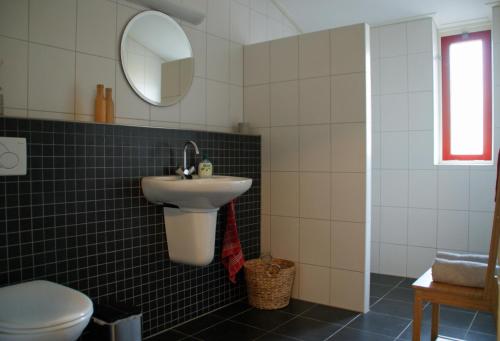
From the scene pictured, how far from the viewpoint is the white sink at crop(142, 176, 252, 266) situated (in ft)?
7.01

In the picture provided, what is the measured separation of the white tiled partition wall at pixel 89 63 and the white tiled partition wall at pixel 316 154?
30 cm

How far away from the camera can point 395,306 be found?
2.94 meters

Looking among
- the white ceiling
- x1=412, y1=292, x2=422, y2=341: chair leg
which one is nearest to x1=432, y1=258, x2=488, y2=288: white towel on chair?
x1=412, y1=292, x2=422, y2=341: chair leg

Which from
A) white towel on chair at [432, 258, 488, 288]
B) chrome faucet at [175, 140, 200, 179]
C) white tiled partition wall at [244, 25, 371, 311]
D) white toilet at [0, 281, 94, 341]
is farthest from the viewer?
white tiled partition wall at [244, 25, 371, 311]

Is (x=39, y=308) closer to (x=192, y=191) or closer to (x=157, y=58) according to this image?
(x=192, y=191)

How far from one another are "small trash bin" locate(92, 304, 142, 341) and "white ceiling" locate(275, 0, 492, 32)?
2.74 metres

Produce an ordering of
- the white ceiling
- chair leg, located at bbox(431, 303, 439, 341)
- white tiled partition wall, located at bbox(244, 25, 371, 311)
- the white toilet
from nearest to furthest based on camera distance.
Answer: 1. the white toilet
2. chair leg, located at bbox(431, 303, 439, 341)
3. white tiled partition wall, located at bbox(244, 25, 371, 311)
4. the white ceiling

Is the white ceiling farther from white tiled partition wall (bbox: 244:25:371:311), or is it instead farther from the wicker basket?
the wicker basket

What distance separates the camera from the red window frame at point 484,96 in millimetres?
3504

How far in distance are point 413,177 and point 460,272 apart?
1721 millimetres

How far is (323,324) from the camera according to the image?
2.61 meters

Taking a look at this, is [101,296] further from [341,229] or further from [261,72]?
[261,72]

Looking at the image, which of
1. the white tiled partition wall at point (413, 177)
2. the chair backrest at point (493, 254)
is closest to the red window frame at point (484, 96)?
the white tiled partition wall at point (413, 177)

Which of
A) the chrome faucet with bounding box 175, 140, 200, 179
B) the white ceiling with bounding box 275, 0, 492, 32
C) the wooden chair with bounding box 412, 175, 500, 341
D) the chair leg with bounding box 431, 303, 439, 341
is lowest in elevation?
the chair leg with bounding box 431, 303, 439, 341
